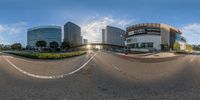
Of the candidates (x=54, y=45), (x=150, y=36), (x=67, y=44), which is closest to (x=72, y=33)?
(x=67, y=44)

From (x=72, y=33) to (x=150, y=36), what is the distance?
223ft

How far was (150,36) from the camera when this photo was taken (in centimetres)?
14425

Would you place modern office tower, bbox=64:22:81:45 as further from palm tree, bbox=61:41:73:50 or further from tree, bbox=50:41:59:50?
tree, bbox=50:41:59:50

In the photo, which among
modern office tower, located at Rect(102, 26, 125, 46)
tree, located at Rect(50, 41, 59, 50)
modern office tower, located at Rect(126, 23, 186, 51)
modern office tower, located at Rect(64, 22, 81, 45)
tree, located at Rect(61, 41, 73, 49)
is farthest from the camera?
modern office tower, located at Rect(102, 26, 125, 46)

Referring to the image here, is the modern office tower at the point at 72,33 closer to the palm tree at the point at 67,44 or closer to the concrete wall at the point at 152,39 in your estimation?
the palm tree at the point at 67,44

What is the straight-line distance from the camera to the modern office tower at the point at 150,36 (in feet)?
473

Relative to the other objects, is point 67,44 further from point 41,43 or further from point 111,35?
point 111,35

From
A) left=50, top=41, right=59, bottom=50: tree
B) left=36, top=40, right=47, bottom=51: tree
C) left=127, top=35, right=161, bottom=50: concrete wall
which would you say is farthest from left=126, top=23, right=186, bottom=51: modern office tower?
left=36, top=40, right=47, bottom=51: tree

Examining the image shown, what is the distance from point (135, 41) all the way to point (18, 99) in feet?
498

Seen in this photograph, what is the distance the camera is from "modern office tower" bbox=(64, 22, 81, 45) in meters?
88.1

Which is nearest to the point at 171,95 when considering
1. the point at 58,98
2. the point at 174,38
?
the point at 58,98

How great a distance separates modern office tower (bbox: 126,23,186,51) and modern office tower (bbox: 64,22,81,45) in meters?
51.8

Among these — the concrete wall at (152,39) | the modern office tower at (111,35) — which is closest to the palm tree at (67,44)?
the modern office tower at (111,35)

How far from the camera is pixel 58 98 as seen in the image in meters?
6.08
